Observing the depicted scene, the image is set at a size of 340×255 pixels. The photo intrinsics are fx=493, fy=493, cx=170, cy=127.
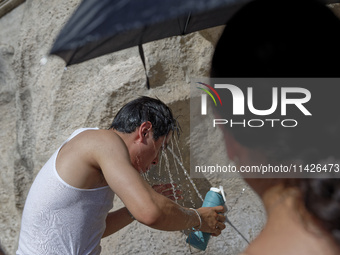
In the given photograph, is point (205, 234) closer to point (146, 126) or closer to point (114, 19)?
point (146, 126)

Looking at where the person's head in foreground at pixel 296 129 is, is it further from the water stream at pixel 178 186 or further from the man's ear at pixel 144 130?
the water stream at pixel 178 186

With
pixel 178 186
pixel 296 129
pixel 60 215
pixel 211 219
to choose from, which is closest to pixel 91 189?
pixel 60 215

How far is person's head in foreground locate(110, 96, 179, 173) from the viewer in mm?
2090

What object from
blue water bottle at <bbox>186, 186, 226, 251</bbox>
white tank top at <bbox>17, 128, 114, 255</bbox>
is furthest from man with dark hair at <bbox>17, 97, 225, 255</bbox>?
blue water bottle at <bbox>186, 186, 226, 251</bbox>

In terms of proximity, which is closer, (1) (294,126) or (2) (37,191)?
(1) (294,126)

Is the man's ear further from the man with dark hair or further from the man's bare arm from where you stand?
the man's bare arm

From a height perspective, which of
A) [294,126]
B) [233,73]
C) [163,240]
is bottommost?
[163,240]

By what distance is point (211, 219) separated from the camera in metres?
2.14

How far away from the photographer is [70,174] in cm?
194

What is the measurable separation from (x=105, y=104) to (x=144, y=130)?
1.20 meters

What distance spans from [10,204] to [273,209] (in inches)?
133

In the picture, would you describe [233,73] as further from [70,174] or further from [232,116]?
[70,174]

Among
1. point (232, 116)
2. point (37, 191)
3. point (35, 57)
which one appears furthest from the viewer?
point (35, 57)

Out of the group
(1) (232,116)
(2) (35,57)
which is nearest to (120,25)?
(1) (232,116)
